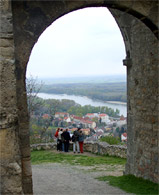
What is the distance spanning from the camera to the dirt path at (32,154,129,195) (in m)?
6.91

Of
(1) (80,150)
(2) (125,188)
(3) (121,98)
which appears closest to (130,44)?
(2) (125,188)

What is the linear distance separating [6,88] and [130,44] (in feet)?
14.9

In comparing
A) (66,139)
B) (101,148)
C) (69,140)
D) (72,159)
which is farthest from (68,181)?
(69,140)

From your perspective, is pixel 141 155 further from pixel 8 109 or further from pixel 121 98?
pixel 121 98

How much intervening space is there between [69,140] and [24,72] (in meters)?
9.05

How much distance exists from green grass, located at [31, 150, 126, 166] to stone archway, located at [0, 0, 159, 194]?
3307 mm

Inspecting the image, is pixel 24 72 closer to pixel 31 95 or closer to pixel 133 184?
pixel 133 184

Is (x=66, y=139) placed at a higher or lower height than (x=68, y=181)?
higher

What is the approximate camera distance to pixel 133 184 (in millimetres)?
7094

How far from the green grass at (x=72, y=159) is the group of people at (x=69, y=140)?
574mm

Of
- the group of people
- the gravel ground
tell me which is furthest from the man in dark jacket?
the gravel ground

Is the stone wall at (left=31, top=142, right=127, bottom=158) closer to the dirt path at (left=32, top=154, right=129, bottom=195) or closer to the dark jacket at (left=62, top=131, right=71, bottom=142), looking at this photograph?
the dark jacket at (left=62, top=131, right=71, bottom=142)

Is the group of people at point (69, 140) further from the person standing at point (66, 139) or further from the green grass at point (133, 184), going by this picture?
the green grass at point (133, 184)

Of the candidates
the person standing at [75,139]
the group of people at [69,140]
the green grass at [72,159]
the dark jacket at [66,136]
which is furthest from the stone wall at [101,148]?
the dark jacket at [66,136]
